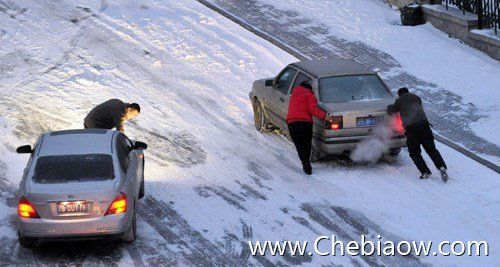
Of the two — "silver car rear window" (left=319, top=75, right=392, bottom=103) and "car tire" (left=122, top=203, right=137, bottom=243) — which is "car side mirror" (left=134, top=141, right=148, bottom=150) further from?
"silver car rear window" (left=319, top=75, right=392, bottom=103)

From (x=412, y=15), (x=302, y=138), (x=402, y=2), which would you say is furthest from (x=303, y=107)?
(x=402, y=2)

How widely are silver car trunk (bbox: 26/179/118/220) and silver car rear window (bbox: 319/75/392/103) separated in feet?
18.0

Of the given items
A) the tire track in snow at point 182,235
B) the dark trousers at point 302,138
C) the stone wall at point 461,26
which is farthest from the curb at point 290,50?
the tire track in snow at point 182,235

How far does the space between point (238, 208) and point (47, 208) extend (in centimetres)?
337

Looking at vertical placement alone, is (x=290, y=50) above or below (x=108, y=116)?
below

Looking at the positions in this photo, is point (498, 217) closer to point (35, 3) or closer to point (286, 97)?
point (286, 97)

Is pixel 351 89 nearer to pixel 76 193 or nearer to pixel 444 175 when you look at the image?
pixel 444 175

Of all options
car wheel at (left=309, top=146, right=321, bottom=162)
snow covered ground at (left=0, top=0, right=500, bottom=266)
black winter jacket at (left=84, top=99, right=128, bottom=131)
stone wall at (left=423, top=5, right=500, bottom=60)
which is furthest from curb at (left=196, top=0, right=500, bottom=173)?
black winter jacket at (left=84, top=99, right=128, bottom=131)

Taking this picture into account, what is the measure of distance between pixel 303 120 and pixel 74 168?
4656mm

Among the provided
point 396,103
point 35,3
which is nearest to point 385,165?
point 396,103

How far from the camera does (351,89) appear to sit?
16594 mm

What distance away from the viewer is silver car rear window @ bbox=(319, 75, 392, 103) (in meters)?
16.4

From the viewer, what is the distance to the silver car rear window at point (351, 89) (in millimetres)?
16406

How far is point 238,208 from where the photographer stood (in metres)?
14.2
